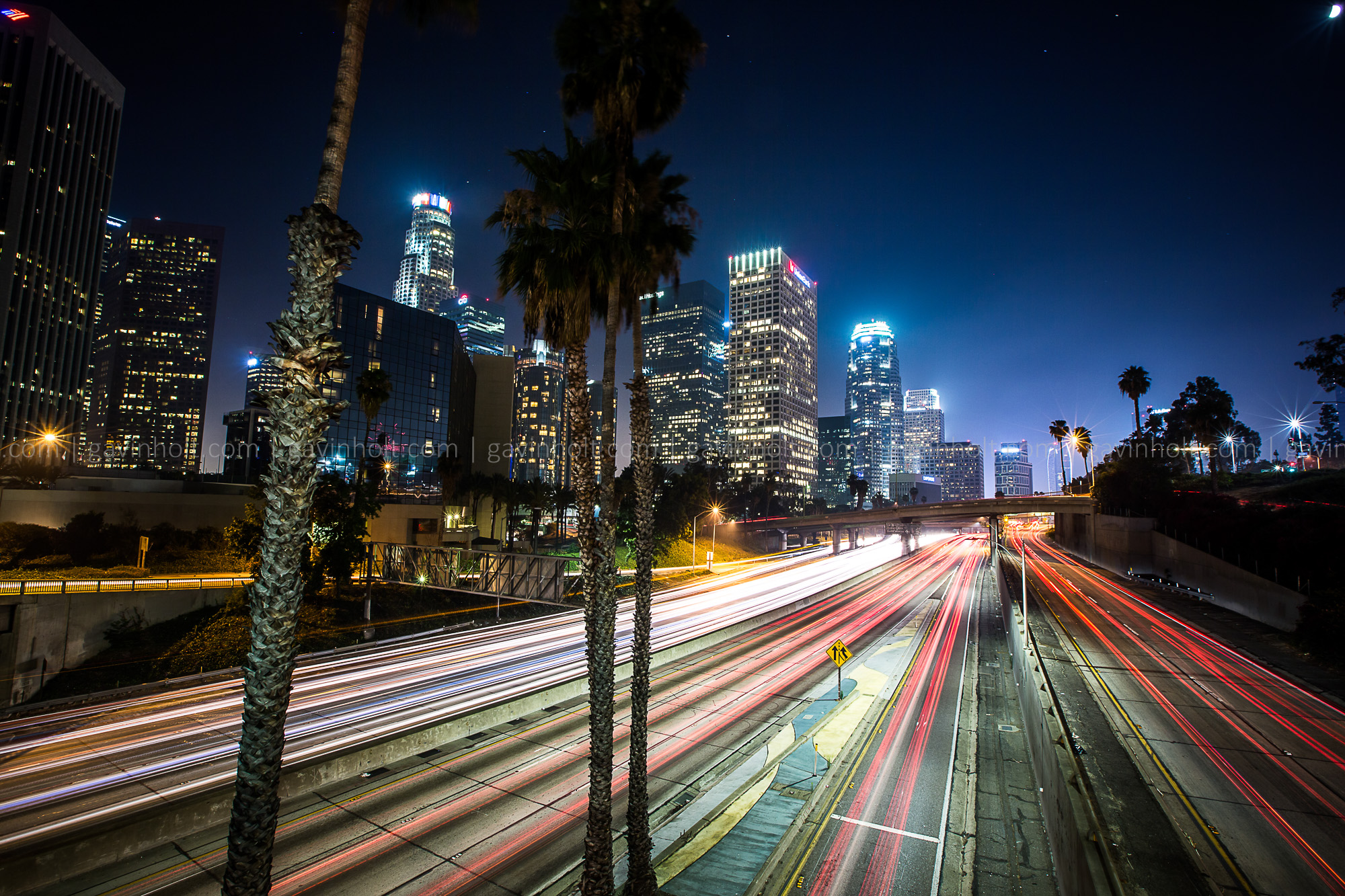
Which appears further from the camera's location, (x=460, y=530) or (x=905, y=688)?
(x=460, y=530)

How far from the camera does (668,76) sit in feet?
36.1

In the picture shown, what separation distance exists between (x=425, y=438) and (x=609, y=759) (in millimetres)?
110849

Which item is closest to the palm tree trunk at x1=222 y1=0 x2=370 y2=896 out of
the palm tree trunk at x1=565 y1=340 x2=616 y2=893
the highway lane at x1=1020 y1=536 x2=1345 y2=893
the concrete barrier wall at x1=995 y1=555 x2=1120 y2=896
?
the palm tree trunk at x1=565 y1=340 x2=616 y2=893

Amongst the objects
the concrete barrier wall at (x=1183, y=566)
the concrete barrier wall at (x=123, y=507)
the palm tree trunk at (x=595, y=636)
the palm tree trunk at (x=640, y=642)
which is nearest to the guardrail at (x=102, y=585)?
the concrete barrier wall at (x=123, y=507)

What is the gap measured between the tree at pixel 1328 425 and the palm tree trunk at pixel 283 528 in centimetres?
21474

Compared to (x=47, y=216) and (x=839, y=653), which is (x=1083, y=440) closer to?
(x=839, y=653)

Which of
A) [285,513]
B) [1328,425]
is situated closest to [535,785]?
[285,513]

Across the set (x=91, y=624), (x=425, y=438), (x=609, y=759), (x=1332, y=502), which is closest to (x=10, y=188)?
(x=425, y=438)

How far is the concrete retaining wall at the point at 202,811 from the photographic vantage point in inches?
352

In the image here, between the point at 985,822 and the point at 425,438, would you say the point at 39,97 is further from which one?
the point at 985,822

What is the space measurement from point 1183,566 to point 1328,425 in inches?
6342

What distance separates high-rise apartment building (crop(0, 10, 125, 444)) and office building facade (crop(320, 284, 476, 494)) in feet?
137

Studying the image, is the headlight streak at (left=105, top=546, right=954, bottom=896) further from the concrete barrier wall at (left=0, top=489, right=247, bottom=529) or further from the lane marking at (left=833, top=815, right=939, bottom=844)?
the concrete barrier wall at (left=0, top=489, right=247, bottom=529)

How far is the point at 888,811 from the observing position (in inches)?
539
